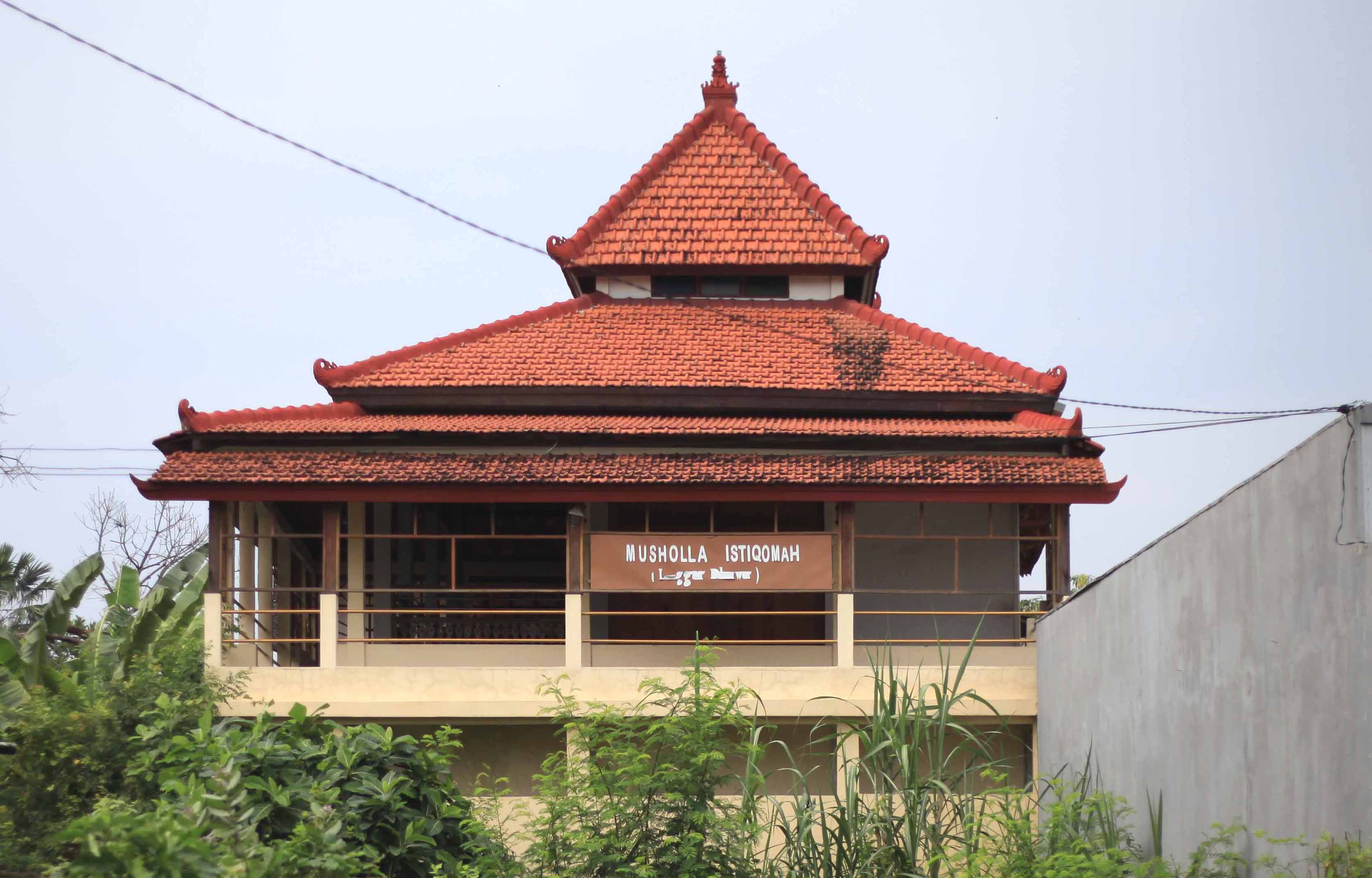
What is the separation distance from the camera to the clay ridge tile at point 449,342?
1655 cm

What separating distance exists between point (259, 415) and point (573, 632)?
3.86m

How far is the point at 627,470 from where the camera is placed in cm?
1483

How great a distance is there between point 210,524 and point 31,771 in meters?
3.06

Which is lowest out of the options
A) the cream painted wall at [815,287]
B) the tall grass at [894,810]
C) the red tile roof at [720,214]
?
the tall grass at [894,810]

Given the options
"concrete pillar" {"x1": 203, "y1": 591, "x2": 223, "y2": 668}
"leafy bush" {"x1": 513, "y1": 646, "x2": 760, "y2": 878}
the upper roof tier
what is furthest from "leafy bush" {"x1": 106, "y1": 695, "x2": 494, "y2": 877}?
the upper roof tier

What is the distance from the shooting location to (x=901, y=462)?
15.0 meters

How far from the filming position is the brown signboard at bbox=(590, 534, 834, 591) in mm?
14859

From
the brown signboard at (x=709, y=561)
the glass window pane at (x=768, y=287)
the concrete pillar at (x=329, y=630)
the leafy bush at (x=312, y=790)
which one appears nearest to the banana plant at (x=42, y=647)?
the concrete pillar at (x=329, y=630)

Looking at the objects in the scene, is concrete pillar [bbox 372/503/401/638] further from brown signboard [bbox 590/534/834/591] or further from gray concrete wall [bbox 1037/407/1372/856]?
gray concrete wall [bbox 1037/407/1372/856]

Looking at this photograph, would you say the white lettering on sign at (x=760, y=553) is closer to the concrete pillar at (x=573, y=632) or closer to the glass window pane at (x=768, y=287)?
the concrete pillar at (x=573, y=632)

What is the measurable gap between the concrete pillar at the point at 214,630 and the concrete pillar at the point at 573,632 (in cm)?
313

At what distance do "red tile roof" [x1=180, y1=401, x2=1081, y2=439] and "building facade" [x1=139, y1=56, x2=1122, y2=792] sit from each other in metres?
0.04

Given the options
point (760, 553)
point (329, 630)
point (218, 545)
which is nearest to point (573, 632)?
point (760, 553)

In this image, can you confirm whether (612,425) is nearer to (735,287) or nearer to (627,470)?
(627,470)
